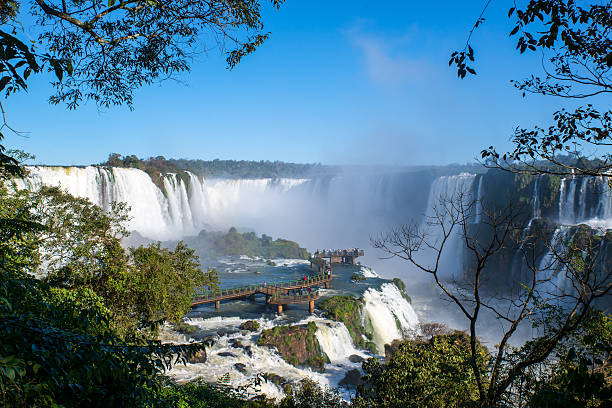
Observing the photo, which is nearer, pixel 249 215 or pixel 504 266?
pixel 504 266

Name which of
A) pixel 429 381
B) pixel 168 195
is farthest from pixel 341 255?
pixel 429 381

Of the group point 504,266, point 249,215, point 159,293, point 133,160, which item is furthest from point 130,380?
point 249,215

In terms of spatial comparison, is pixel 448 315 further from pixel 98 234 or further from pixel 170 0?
pixel 170 0

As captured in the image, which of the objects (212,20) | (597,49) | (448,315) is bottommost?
(448,315)

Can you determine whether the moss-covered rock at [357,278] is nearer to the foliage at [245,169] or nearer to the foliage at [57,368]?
the foliage at [57,368]

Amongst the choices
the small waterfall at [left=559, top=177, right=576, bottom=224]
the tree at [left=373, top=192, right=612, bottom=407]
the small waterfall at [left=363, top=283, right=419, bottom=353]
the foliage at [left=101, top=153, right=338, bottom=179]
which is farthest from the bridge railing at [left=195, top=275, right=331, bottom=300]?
the foliage at [left=101, top=153, right=338, bottom=179]

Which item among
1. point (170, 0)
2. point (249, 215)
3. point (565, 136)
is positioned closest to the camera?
point (565, 136)
